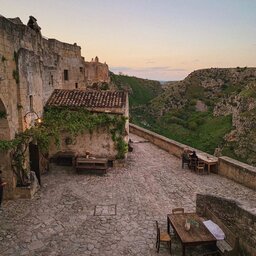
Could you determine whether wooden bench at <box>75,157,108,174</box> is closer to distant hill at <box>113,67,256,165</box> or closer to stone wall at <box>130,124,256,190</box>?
stone wall at <box>130,124,256,190</box>

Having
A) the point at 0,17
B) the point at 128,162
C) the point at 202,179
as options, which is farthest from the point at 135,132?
the point at 0,17

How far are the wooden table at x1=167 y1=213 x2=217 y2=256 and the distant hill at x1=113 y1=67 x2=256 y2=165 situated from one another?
26.1 m

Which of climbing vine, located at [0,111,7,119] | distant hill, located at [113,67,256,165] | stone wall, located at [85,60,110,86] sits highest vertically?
stone wall, located at [85,60,110,86]

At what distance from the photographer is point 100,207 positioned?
1035 cm

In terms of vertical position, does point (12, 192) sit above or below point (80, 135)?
below

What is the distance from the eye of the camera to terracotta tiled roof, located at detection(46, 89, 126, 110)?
15078 millimetres

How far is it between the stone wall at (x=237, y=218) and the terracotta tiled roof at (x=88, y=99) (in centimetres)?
768

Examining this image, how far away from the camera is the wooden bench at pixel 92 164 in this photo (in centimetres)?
1376

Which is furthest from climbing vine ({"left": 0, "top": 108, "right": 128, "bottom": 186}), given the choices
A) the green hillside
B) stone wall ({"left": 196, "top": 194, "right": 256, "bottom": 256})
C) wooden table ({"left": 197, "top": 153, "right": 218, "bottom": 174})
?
the green hillside

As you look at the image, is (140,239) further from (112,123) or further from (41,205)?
(112,123)

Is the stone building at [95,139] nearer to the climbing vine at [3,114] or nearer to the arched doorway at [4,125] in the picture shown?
the arched doorway at [4,125]

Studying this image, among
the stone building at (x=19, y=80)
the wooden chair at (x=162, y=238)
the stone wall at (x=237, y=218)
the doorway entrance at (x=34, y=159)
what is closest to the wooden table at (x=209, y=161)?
the stone wall at (x=237, y=218)

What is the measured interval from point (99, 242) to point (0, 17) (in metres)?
7.93

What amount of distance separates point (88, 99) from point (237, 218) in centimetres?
1032
